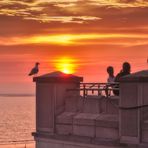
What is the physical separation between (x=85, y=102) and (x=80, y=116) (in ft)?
1.63

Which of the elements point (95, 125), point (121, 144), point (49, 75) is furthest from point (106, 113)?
point (49, 75)

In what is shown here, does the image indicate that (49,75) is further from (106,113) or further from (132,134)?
(132,134)

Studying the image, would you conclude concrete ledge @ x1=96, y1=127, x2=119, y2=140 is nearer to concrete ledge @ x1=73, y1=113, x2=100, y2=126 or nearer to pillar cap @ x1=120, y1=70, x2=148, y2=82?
concrete ledge @ x1=73, y1=113, x2=100, y2=126

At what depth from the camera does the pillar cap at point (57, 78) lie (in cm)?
1821

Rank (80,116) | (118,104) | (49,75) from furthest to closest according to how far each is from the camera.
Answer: (49,75), (80,116), (118,104)

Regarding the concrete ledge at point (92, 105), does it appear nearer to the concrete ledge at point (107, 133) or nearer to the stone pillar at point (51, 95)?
the concrete ledge at point (107, 133)

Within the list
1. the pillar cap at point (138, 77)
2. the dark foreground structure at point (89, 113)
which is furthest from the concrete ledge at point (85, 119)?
the pillar cap at point (138, 77)

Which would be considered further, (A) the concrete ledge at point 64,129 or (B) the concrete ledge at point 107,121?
(A) the concrete ledge at point 64,129

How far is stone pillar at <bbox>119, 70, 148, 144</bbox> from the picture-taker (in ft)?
48.5

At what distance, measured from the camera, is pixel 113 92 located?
17.5 meters

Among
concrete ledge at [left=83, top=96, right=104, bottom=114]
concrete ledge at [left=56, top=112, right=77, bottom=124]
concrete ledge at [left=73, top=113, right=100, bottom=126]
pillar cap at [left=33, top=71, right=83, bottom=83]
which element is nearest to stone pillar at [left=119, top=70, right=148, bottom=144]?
concrete ledge at [left=73, top=113, right=100, bottom=126]

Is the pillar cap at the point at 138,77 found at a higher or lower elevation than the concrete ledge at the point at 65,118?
higher

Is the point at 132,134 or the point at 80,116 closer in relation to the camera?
the point at 132,134

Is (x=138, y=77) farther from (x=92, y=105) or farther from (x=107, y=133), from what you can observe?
(x=92, y=105)
